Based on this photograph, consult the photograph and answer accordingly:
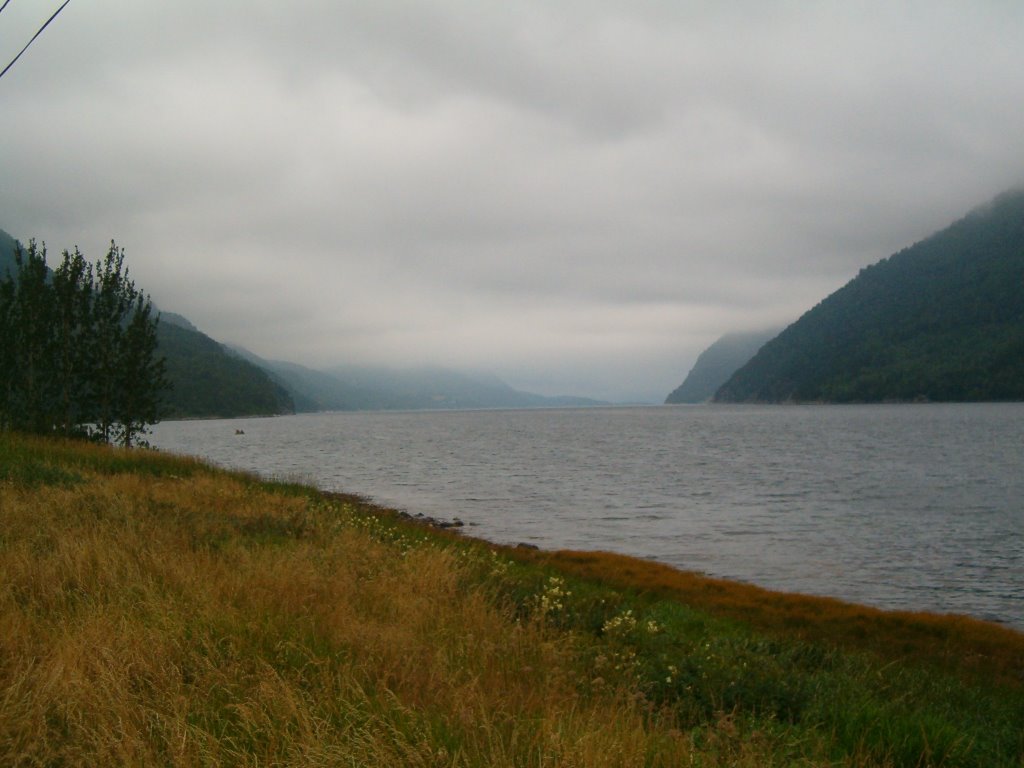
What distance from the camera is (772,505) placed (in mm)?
33938

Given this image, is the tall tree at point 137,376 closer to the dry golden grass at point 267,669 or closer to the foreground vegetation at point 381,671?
the foreground vegetation at point 381,671

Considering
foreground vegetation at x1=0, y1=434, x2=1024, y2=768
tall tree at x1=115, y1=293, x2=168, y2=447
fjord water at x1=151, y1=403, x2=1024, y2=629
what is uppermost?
tall tree at x1=115, y1=293, x2=168, y2=447

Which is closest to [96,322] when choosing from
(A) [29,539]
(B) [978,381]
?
(A) [29,539]

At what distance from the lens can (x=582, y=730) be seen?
4844 mm

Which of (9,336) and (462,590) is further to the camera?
(9,336)

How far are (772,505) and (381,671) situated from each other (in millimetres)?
31138

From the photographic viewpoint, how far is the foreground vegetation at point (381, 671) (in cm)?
470

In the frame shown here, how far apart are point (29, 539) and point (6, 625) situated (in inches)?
153

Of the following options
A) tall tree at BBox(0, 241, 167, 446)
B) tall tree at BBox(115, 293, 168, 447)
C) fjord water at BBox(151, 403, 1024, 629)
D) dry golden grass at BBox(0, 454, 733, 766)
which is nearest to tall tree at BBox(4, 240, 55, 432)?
tall tree at BBox(0, 241, 167, 446)

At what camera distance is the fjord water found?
68.3 feet

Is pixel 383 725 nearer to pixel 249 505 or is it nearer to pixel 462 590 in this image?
pixel 462 590

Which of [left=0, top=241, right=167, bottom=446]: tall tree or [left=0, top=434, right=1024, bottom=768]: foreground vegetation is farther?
[left=0, top=241, right=167, bottom=446]: tall tree

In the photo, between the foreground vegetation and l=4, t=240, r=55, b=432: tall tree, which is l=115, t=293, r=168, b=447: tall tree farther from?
the foreground vegetation

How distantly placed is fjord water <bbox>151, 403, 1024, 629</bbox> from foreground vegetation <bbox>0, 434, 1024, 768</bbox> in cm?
752
